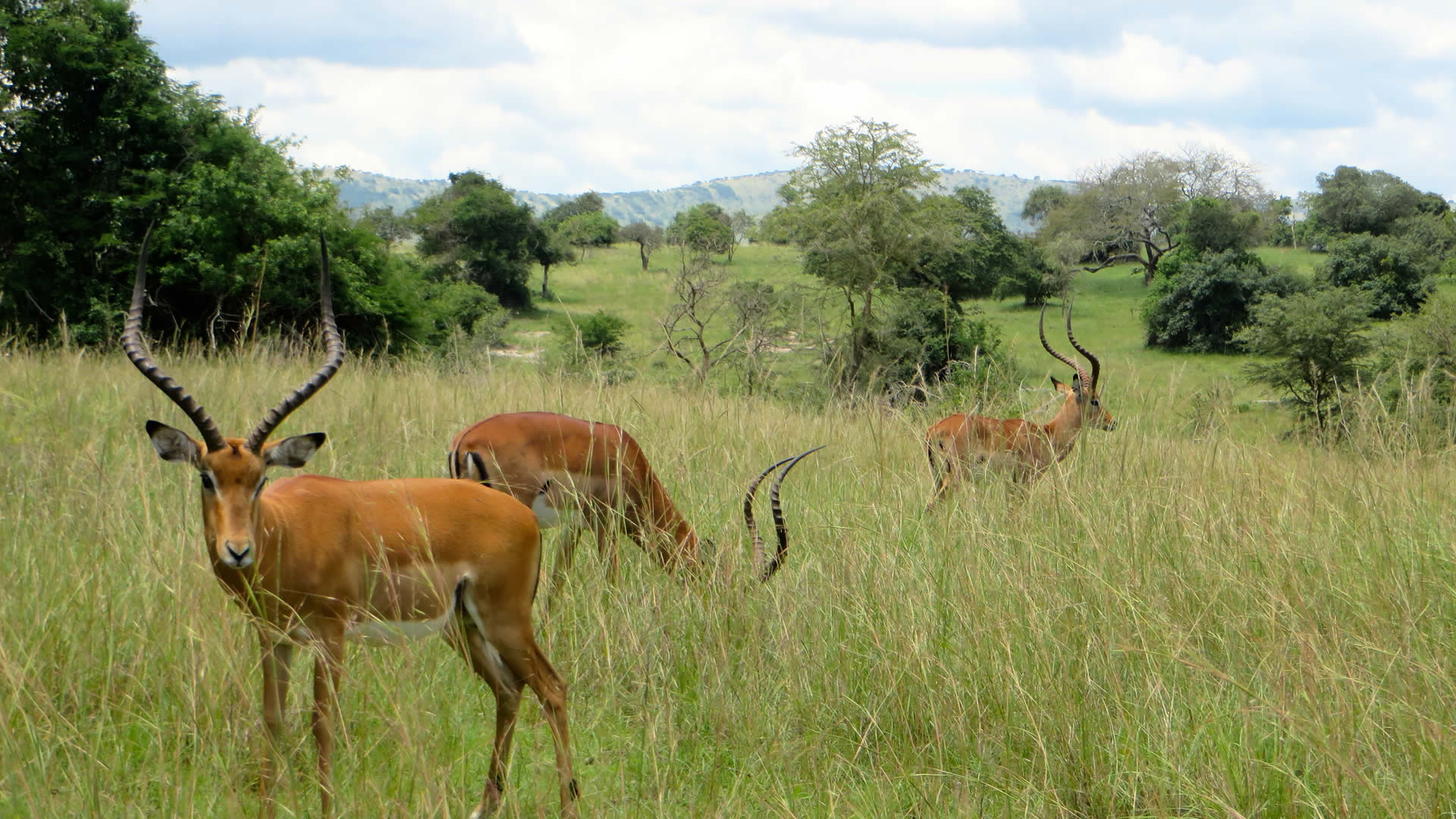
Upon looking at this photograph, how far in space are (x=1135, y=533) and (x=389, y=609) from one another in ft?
8.96

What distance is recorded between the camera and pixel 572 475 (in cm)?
462

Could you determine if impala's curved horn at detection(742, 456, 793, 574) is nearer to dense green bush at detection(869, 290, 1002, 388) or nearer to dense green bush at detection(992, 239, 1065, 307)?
dense green bush at detection(869, 290, 1002, 388)

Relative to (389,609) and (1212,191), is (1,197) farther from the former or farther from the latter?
(1212,191)

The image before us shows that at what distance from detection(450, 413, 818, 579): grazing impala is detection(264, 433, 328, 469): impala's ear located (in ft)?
4.52

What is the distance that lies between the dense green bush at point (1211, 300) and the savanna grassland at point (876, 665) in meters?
36.2

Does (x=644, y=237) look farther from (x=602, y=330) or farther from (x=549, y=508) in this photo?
(x=549, y=508)

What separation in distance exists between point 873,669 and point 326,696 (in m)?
1.60

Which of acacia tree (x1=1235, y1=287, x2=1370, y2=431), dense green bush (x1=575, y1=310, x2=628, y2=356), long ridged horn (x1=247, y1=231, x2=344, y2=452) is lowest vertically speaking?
dense green bush (x1=575, y1=310, x2=628, y2=356)

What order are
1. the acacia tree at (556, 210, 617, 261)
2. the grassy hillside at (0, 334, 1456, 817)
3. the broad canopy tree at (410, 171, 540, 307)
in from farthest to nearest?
1. the acacia tree at (556, 210, 617, 261)
2. the broad canopy tree at (410, 171, 540, 307)
3. the grassy hillside at (0, 334, 1456, 817)

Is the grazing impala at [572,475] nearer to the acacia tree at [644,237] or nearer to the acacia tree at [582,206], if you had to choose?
the acacia tree at [644,237]

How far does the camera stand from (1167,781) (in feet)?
8.98

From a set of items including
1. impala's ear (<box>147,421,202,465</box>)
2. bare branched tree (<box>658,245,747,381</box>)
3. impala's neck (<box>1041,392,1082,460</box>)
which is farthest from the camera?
bare branched tree (<box>658,245,747,381</box>)

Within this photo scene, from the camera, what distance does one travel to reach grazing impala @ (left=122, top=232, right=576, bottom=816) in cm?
280

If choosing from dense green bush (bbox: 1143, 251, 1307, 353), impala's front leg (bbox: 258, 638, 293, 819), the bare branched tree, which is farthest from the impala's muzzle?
dense green bush (bbox: 1143, 251, 1307, 353)
